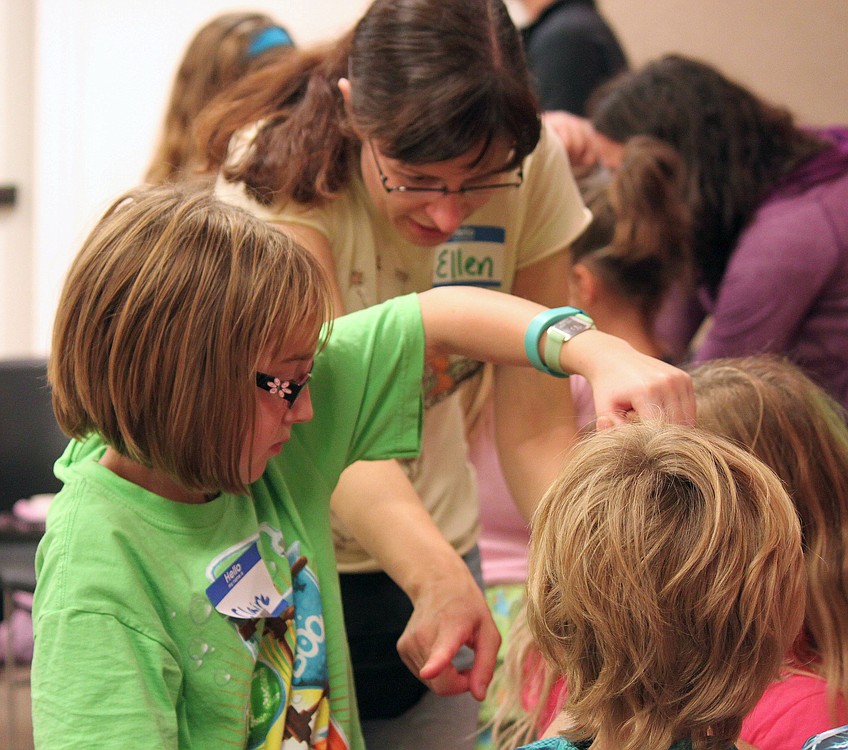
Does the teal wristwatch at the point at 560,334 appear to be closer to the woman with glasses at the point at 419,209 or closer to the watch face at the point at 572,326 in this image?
the watch face at the point at 572,326

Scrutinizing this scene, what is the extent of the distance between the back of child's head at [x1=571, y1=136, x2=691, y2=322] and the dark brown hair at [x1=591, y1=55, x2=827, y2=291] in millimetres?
51

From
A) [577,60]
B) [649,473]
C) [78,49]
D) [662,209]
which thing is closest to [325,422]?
[649,473]

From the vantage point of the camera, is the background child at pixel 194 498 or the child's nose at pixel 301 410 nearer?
the background child at pixel 194 498

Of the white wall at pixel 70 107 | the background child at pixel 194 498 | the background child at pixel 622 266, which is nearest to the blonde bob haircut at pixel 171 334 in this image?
the background child at pixel 194 498

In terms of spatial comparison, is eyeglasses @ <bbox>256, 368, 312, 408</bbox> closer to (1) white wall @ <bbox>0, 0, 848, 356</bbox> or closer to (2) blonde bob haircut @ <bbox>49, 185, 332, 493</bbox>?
(2) blonde bob haircut @ <bbox>49, 185, 332, 493</bbox>

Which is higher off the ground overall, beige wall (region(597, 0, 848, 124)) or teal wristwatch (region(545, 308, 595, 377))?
beige wall (region(597, 0, 848, 124))

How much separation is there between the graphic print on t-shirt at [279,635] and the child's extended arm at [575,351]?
10.7 inches

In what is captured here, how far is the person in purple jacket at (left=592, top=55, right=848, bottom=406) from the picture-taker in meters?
2.04

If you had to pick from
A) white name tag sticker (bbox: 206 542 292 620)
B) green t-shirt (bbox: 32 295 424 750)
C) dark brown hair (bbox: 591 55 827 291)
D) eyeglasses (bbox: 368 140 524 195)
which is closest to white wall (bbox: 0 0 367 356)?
dark brown hair (bbox: 591 55 827 291)

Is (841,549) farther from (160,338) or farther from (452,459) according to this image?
(160,338)

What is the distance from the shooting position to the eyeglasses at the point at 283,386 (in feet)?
3.12

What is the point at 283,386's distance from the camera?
0.96 meters

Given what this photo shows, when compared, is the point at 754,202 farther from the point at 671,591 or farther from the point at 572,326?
the point at 671,591

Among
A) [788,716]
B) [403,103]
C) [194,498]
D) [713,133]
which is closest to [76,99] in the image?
[713,133]
